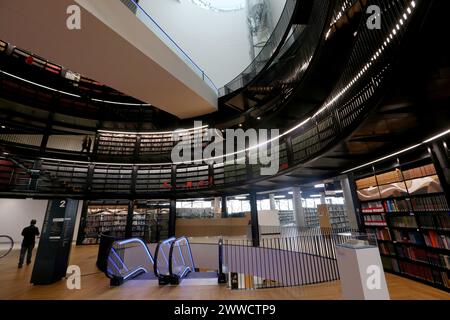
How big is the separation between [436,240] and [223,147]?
855 cm

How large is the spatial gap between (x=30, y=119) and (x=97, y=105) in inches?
112

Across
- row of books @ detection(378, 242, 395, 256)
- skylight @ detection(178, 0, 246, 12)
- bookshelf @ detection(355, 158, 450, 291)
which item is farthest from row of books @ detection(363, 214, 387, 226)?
skylight @ detection(178, 0, 246, 12)

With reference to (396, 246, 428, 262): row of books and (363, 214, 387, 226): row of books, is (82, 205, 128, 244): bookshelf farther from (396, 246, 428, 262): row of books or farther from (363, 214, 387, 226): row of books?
→ (396, 246, 428, 262): row of books

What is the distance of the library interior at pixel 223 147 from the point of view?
292cm

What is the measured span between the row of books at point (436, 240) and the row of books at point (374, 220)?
88 cm

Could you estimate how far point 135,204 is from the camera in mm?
10289

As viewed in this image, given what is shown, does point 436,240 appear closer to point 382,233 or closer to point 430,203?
point 430,203

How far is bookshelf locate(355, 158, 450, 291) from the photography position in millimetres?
3129

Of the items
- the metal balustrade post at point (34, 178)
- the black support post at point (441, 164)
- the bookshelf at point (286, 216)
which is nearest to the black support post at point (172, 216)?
the metal balustrade post at point (34, 178)

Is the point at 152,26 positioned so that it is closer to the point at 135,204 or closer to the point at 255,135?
the point at 255,135

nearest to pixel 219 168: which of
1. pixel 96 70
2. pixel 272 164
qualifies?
pixel 272 164

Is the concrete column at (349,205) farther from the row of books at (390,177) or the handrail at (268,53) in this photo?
the handrail at (268,53)

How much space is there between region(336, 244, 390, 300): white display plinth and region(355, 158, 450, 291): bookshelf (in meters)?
1.92

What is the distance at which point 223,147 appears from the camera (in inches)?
420
